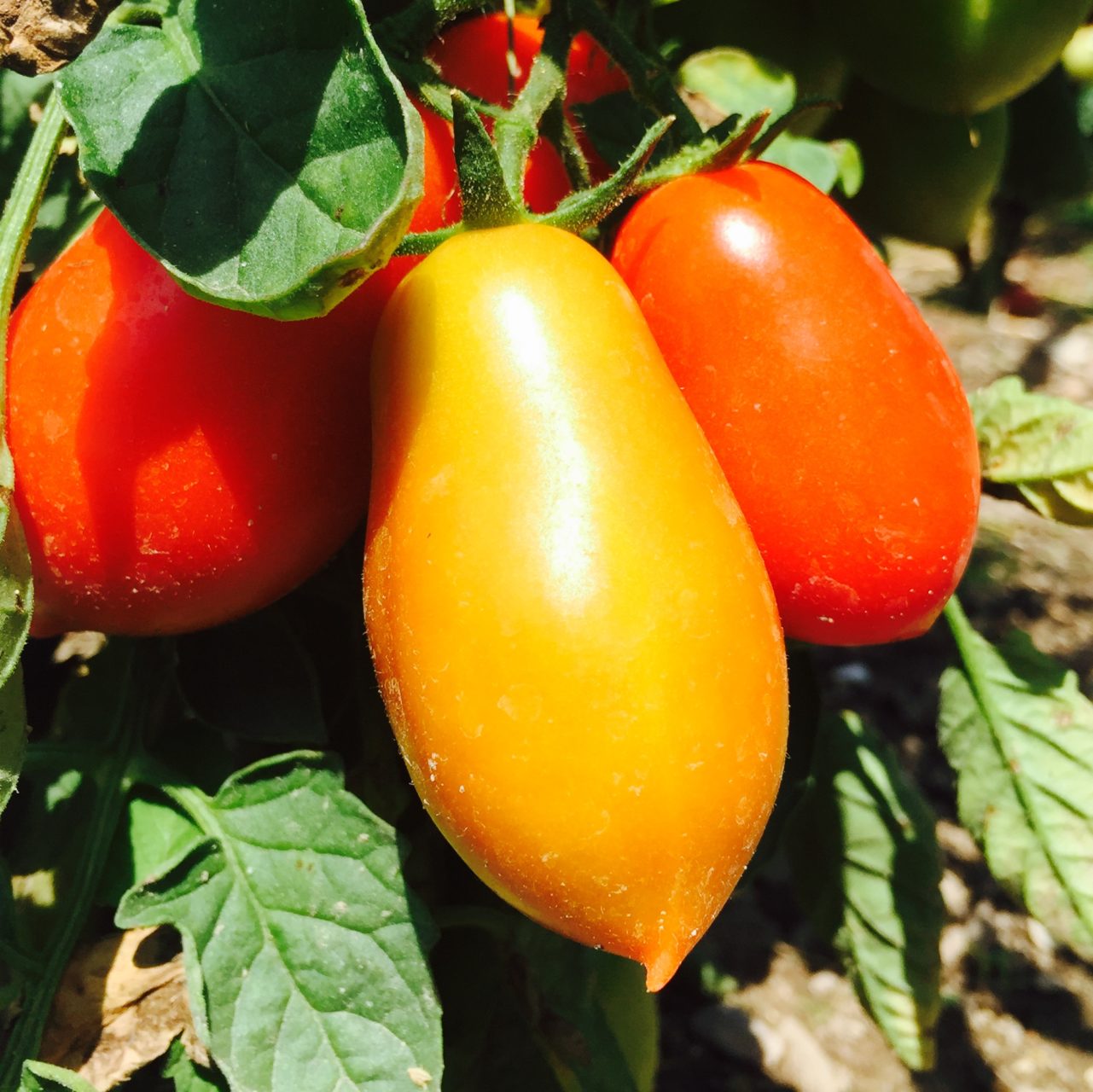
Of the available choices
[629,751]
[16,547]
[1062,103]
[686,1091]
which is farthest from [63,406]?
[686,1091]

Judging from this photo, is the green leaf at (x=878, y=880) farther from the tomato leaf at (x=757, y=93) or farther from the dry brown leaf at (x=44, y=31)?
the dry brown leaf at (x=44, y=31)

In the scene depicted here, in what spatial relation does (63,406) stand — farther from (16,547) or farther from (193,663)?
(193,663)

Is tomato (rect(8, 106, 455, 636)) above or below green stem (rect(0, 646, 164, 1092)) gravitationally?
above

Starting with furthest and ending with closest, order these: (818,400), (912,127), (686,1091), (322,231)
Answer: (686,1091)
(912,127)
(818,400)
(322,231)

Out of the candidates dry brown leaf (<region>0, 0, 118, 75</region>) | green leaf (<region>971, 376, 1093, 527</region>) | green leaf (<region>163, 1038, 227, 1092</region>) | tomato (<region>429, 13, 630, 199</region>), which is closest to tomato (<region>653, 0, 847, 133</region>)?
tomato (<region>429, 13, 630, 199</region>)

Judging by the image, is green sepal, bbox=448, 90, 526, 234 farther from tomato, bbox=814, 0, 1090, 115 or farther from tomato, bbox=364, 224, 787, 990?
tomato, bbox=814, 0, 1090, 115

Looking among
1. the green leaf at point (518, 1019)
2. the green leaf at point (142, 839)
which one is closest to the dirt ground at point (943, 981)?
the green leaf at point (518, 1019)

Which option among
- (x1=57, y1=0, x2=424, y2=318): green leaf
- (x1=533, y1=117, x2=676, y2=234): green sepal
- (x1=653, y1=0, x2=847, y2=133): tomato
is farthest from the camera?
(x1=653, y1=0, x2=847, y2=133): tomato
